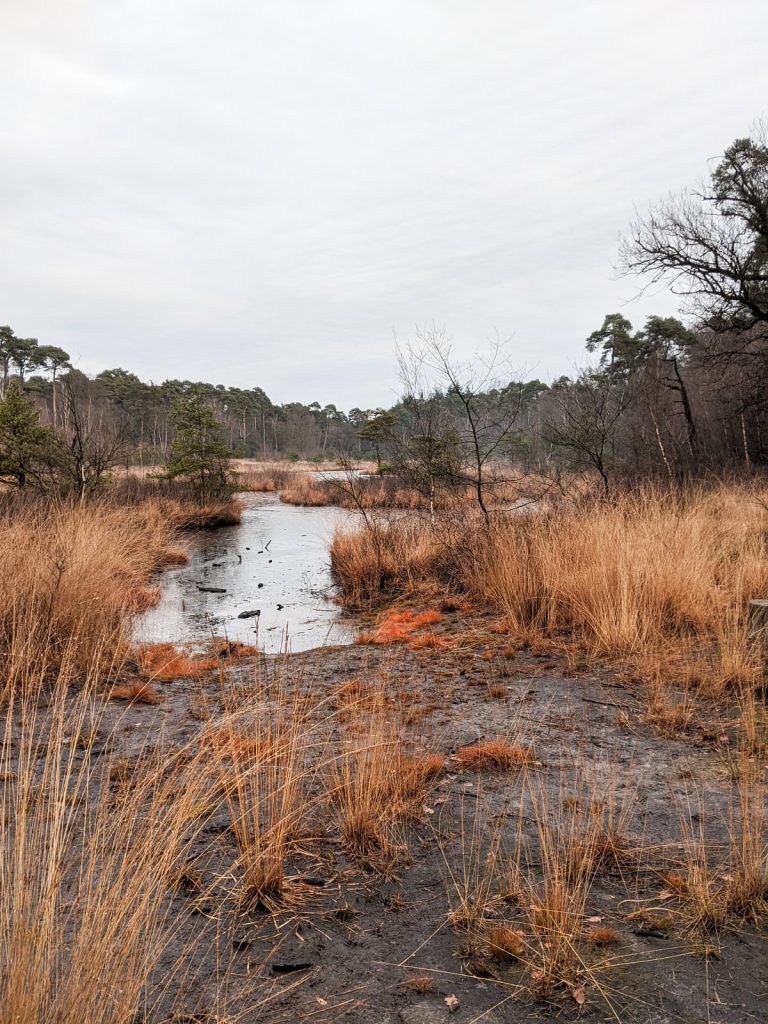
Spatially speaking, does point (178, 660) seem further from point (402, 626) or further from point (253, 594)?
point (253, 594)

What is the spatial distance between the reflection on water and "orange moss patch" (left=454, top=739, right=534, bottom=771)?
134 centimetres

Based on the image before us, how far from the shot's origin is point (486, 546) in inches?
337

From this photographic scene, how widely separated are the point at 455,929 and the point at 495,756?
4.32 ft

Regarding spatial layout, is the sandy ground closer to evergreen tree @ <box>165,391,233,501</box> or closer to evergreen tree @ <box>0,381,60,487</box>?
evergreen tree @ <box>0,381,60,487</box>

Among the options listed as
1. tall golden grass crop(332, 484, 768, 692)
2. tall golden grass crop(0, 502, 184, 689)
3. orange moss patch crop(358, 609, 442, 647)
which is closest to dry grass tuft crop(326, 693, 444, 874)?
tall golden grass crop(0, 502, 184, 689)

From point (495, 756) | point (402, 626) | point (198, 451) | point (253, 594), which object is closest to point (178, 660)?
point (402, 626)

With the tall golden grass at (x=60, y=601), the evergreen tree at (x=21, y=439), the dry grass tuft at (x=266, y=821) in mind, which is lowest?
the dry grass tuft at (x=266, y=821)

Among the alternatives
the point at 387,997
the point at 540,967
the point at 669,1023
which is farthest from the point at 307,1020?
the point at 669,1023

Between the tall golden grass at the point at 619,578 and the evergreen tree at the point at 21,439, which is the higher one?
the evergreen tree at the point at 21,439

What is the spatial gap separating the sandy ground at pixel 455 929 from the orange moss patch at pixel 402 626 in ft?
9.76

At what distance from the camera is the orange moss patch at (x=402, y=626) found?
677 centimetres

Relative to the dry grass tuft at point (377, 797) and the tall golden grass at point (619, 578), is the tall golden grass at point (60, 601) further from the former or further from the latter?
the tall golden grass at point (619, 578)

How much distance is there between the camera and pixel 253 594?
10336mm

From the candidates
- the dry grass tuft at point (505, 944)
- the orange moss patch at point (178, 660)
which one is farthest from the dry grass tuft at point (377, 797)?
the orange moss patch at point (178, 660)
